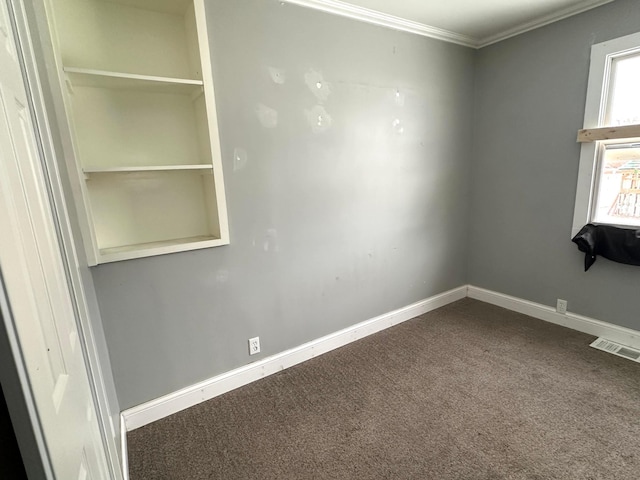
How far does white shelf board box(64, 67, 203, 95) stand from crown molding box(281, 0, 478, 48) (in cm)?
89

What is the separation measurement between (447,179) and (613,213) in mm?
1297

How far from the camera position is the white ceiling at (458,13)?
7.32 ft

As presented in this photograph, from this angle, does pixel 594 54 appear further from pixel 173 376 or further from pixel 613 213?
pixel 173 376

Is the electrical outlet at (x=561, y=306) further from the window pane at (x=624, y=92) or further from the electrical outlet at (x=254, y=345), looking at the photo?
the electrical outlet at (x=254, y=345)

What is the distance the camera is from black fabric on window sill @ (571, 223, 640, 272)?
2.32 metres

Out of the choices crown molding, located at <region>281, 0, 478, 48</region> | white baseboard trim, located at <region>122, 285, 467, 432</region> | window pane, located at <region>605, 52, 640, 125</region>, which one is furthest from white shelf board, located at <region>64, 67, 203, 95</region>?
window pane, located at <region>605, 52, 640, 125</region>

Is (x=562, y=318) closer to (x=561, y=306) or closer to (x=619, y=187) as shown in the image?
(x=561, y=306)

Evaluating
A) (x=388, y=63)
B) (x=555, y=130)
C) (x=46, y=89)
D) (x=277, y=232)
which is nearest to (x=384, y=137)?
(x=388, y=63)

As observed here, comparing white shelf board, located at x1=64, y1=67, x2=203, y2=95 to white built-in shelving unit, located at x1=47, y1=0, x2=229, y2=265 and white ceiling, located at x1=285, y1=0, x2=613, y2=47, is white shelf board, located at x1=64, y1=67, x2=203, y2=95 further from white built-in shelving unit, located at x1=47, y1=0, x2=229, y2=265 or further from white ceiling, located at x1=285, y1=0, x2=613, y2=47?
white ceiling, located at x1=285, y1=0, x2=613, y2=47

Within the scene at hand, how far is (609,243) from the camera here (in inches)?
95.9

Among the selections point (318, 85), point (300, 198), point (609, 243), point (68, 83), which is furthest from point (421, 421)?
point (68, 83)

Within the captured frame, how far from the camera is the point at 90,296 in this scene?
4.88 ft

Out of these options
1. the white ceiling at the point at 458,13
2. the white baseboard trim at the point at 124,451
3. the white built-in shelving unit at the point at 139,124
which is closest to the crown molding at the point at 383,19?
the white ceiling at the point at 458,13

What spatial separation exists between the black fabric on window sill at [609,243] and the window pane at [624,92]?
0.80 metres
